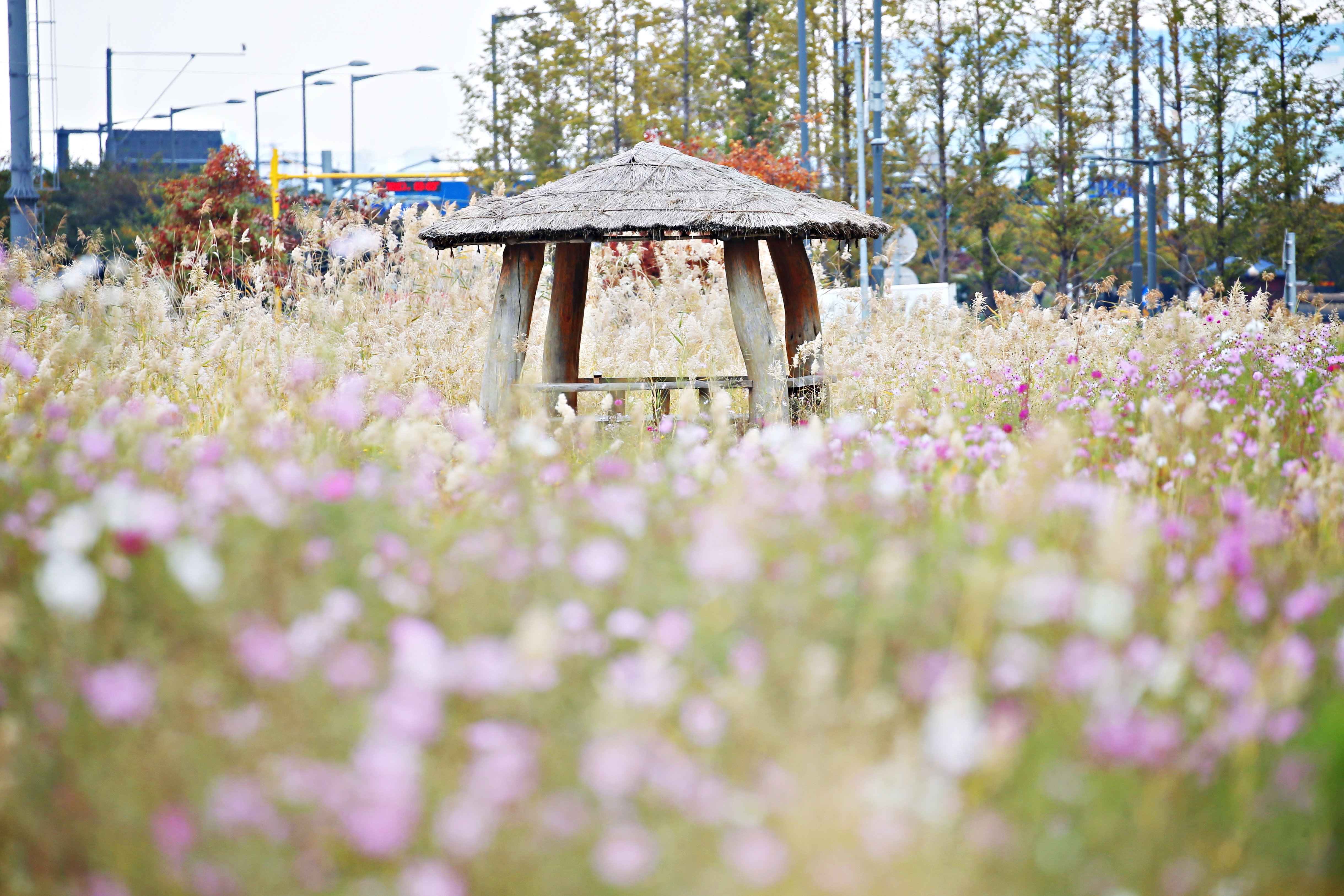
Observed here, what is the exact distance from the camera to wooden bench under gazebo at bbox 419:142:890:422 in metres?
5.41

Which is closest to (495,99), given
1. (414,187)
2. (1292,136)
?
(414,187)

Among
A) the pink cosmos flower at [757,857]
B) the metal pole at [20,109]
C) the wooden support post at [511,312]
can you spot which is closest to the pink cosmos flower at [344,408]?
the pink cosmos flower at [757,857]

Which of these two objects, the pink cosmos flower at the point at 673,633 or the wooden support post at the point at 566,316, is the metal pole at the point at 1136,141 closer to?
the wooden support post at the point at 566,316

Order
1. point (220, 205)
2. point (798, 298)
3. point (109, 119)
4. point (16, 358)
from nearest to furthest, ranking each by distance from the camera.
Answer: point (16, 358), point (798, 298), point (220, 205), point (109, 119)

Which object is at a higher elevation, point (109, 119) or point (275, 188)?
point (109, 119)

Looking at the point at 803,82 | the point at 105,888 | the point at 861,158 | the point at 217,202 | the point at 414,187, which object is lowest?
the point at 105,888

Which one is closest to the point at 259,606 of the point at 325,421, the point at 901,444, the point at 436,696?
the point at 436,696

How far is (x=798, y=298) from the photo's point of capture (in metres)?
6.30

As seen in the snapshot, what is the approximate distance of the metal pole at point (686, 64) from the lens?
2669 cm

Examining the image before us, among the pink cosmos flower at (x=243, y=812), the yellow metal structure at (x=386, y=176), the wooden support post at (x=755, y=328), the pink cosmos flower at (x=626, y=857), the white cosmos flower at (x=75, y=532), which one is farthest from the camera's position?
the yellow metal structure at (x=386, y=176)

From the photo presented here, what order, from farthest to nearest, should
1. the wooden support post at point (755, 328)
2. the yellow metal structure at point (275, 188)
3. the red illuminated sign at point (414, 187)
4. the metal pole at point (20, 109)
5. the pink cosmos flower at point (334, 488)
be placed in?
the red illuminated sign at point (414, 187) < the yellow metal structure at point (275, 188) < the metal pole at point (20, 109) < the wooden support post at point (755, 328) < the pink cosmos flower at point (334, 488)

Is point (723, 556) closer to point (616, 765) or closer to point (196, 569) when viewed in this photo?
point (616, 765)

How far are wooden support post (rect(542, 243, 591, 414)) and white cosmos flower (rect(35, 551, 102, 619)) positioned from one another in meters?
4.97

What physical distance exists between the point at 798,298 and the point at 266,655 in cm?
503
